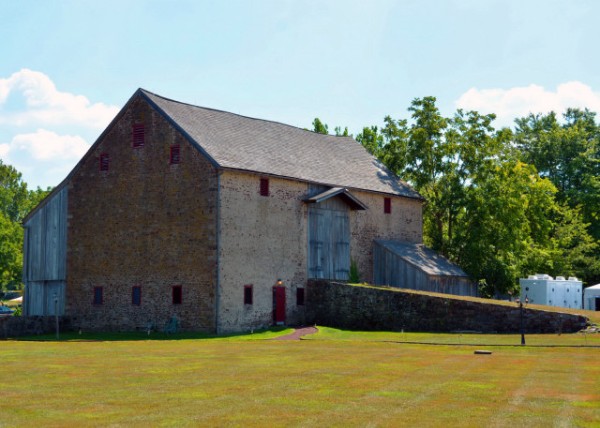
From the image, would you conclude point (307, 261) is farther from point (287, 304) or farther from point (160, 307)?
point (160, 307)

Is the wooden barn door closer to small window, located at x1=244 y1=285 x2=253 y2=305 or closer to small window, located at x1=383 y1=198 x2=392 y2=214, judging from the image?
small window, located at x1=383 y1=198 x2=392 y2=214

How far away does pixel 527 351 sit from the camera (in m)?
28.4

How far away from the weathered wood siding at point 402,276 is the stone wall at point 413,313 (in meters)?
6.40

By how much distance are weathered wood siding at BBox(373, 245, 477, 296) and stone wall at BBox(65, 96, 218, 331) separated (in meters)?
13.7

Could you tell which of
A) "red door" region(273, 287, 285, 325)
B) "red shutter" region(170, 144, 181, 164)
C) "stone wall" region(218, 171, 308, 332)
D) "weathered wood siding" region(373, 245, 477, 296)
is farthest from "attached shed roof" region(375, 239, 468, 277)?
"red shutter" region(170, 144, 181, 164)

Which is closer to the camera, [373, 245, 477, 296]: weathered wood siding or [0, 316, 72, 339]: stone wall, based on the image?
[0, 316, 72, 339]: stone wall

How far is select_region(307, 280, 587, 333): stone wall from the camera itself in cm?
3884

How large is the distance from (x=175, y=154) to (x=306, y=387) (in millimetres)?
28934

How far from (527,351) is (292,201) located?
22.1 metres

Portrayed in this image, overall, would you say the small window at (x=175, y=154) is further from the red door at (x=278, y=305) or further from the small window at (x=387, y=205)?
the small window at (x=387, y=205)

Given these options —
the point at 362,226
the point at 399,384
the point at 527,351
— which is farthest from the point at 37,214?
the point at 399,384

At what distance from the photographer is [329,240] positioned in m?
50.8

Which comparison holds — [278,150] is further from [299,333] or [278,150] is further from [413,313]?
[413,313]

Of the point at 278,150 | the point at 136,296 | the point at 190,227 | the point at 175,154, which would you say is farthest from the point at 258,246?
the point at 278,150
